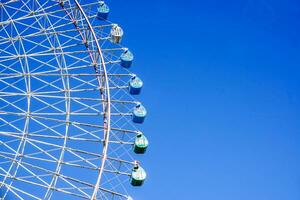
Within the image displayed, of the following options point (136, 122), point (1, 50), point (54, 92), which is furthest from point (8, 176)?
point (136, 122)

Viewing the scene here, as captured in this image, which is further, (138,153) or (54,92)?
(138,153)

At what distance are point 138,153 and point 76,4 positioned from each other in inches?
260

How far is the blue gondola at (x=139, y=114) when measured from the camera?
24062mm

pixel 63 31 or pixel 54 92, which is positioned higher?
pixel 63 31

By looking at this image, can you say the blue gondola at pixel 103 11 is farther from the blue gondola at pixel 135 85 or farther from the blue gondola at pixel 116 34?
the blue gondola at pixel 135 85

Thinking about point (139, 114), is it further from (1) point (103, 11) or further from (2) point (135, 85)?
(1) point (103, 11)

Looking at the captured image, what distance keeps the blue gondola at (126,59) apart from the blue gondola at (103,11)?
2415 millimetres

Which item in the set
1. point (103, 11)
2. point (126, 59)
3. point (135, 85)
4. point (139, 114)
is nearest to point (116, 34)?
point (126, 59)

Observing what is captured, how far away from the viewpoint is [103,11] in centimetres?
2712

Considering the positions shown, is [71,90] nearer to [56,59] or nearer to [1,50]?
[56,59]

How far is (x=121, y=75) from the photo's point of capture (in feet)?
79.2

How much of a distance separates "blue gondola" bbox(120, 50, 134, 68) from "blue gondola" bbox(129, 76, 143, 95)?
123cm

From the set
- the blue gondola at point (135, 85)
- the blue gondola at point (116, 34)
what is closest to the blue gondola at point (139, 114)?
the blue gondola at point (135, 85)

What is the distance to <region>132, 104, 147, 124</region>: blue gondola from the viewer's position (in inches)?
947
